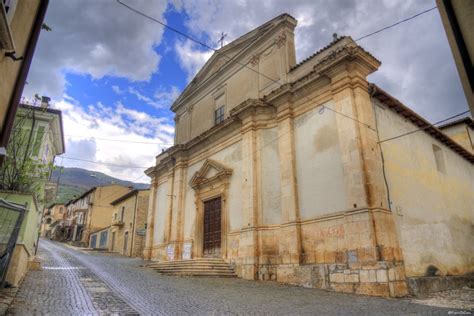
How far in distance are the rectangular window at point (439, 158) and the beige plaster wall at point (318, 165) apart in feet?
21.0

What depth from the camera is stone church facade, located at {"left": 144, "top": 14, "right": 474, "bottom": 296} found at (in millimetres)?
9922

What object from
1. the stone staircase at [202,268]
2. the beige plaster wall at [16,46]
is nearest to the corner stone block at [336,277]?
the stone staircase at [202,268]

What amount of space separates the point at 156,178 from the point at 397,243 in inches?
645

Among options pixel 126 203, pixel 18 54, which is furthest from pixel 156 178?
pixel 18 54

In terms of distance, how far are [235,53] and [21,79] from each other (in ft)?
45.8

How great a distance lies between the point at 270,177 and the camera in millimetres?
13492

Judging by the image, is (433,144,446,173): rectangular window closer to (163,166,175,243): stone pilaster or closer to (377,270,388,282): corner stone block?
(377,270,388,282): corner stone block

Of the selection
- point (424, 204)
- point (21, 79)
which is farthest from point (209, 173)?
point (21, 79)

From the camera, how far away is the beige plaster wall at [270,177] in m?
12.9

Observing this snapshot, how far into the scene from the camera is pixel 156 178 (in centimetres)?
2242

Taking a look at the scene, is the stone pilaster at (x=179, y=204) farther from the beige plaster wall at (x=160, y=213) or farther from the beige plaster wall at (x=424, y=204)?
the beige plaster wall at (x=424, y=204)

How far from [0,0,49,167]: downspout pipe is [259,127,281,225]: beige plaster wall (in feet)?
32.1

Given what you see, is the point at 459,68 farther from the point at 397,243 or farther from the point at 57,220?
the point at 57,220

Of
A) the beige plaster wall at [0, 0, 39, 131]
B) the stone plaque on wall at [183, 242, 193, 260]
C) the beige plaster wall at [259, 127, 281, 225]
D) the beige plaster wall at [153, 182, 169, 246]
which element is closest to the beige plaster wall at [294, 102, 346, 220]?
the beige plaster wall at [259, 127, 281, 225]
